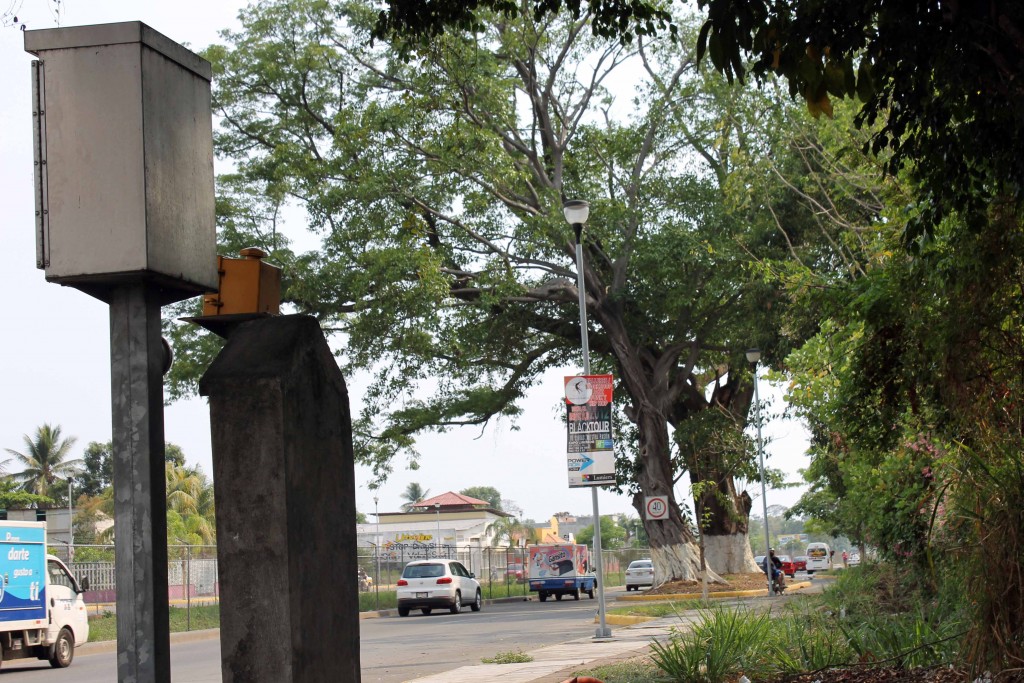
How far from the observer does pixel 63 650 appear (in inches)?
737

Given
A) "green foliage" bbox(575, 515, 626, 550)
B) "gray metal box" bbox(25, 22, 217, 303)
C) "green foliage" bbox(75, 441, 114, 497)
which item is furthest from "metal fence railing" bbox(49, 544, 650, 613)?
"green foliage" bbox(575, 515, 626, 550)

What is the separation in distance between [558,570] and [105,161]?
37751mm

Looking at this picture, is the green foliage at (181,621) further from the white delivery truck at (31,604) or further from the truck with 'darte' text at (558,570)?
the truck with 'darte' text at (558,570)

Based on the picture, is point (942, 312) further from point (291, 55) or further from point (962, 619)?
point (291, 55)

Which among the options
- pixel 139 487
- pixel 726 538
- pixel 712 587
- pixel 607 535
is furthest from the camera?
pixel 607 535

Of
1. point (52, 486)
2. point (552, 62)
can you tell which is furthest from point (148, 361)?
point (52, 486)

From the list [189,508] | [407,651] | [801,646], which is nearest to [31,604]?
[407,651]

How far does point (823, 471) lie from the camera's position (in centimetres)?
2256

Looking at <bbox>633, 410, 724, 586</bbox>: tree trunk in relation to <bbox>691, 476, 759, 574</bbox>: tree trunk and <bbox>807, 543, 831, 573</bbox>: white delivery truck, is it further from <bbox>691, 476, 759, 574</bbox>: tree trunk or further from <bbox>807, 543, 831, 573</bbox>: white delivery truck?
<bbox>807, 543, 831, 573</bbox>: white delivery truck

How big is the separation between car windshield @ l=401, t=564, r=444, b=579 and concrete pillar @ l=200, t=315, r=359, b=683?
28.1 meters

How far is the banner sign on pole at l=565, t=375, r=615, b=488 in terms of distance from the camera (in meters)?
18.1

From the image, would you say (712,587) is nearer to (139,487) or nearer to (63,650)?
(63,650)

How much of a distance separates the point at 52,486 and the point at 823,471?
67158mm

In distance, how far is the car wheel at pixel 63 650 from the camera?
1834cm
